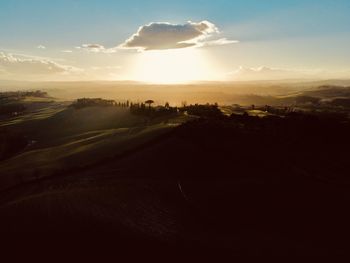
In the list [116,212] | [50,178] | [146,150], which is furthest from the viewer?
[146,150]

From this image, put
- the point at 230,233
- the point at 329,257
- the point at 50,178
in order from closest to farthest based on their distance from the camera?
the point at 329,257, the point at 230,233, the point at 50,178

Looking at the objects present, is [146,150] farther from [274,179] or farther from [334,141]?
[334,141]

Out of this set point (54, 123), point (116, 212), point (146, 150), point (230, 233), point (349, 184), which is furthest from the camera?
point (54, 123)

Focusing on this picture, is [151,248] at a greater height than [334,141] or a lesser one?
lesser

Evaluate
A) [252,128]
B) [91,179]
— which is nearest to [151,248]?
[91,179]

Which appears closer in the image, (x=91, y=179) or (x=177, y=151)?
(x=91, y=179)

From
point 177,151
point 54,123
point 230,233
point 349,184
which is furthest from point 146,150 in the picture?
point 54,123

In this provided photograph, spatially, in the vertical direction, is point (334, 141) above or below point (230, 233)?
above

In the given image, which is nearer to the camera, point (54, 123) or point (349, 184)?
point (349, 184)

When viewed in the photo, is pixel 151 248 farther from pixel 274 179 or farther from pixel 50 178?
pixel 50 178
